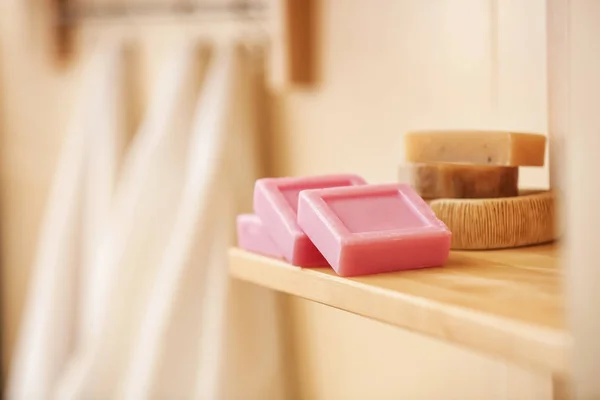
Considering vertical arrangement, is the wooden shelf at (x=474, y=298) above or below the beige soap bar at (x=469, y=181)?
below

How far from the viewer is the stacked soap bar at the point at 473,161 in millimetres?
420

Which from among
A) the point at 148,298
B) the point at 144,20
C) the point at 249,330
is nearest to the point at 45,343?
the point at 148,298

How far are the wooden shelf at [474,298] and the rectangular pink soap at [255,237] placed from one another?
0.01m

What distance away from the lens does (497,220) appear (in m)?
0.41

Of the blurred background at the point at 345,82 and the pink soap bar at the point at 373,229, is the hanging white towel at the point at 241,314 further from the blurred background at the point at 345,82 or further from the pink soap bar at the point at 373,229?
the pink soap bar at the point at 373,229

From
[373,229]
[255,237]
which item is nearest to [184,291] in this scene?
[255,237]

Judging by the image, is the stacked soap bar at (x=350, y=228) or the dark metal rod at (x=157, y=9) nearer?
the stacked soap bar at (x=350, y=228)

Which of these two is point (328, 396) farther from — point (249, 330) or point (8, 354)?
point (8, 354)

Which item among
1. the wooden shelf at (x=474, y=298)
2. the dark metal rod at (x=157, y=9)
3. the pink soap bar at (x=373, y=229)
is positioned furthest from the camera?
the dark metal rod at (x=157, y=9)

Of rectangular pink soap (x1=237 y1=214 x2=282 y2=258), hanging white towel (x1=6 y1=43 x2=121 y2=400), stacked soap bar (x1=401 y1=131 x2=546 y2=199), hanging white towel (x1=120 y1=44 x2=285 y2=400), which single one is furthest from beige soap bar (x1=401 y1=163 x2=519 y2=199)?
→ hanging white towel (x1=6 y1=43 x2=121 y2=400)

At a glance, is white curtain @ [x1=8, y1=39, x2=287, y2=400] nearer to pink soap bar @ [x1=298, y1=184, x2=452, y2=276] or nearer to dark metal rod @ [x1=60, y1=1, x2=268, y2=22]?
dark metal rod @ [x1=60, y1=1, x2=268, y2=22]

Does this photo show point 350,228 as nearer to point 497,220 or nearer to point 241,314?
point 497,220

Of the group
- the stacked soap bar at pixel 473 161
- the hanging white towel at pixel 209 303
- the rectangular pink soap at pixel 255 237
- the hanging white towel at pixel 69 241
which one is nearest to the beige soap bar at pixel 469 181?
the stacked soap bar at pixel 473 161

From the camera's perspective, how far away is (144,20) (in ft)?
2.84
